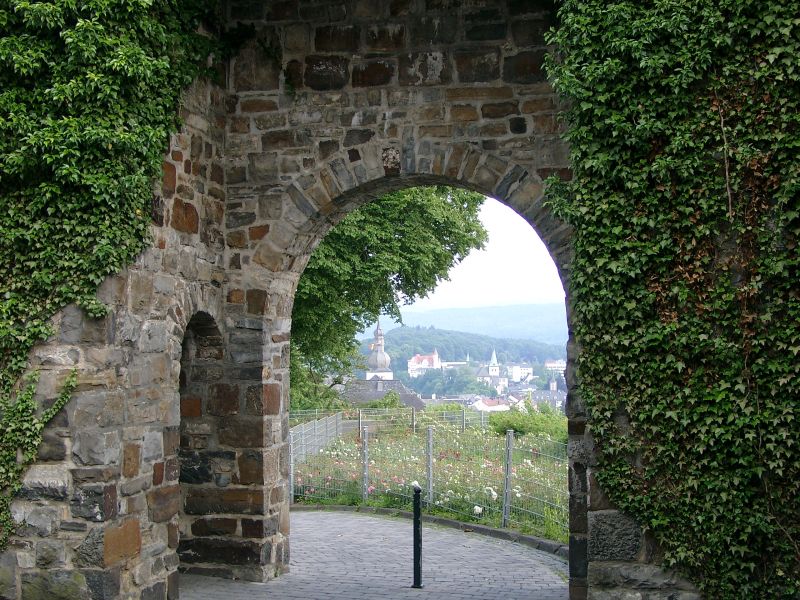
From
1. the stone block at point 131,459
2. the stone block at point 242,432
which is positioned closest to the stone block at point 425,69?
the stone block at point 242,432

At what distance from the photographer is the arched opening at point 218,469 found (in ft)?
26.8

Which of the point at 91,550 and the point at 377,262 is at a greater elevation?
the point at 377,262

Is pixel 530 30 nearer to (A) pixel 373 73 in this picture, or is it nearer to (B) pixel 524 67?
(B) pixel 524 67

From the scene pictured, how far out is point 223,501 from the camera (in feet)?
27.0

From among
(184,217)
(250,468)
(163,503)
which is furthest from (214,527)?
(184,217)

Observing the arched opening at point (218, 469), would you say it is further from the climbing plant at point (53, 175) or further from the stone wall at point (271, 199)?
the climbing plant at point (53, 175)

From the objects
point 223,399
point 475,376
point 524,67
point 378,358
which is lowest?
point 223,399

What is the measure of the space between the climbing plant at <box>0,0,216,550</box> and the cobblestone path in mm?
2448

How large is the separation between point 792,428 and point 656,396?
29.4 inches

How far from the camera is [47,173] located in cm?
629

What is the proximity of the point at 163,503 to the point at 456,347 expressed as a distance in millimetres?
78273

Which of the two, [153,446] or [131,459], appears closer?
[131,459]

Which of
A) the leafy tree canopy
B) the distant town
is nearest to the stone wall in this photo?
the leafy tree canopy

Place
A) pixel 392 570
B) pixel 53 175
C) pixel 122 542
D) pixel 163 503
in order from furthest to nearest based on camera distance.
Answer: pixel 392 570 → pixel 163 503 → pixel 122 542 → pixel 53 175
